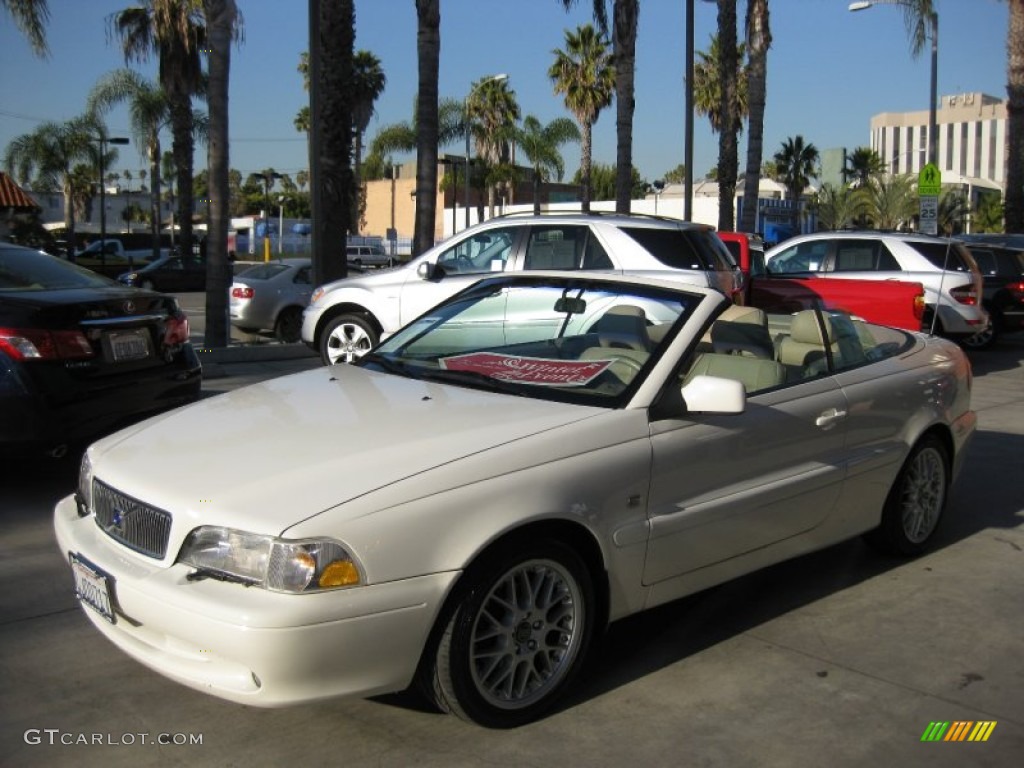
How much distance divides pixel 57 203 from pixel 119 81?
60.6 metres

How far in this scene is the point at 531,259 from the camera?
33.5ft

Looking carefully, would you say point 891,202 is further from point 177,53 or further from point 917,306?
point 917,306

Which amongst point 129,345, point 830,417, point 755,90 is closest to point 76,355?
point 129,345

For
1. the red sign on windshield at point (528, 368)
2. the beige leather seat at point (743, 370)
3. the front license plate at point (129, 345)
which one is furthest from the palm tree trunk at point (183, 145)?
the beige leather seat at point (743, 370)

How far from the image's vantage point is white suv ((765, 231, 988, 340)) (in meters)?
13.6

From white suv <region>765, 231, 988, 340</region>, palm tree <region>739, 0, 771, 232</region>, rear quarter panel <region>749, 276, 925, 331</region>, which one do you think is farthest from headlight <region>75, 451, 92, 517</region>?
palm tree <region>739, 0, 771, 232</region>

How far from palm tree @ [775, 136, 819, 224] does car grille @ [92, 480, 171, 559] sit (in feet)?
222

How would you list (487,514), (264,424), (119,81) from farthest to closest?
(119,81), (264,424), (487,514)

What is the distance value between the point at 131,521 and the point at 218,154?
37.1 feet

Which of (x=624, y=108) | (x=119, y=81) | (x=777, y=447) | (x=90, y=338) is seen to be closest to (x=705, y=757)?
(x=777, y=447)

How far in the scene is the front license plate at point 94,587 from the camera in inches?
131

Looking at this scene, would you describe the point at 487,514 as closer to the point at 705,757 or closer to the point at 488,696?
the point at 488,696

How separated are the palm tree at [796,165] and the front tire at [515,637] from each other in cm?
6737

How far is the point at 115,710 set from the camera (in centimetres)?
358
